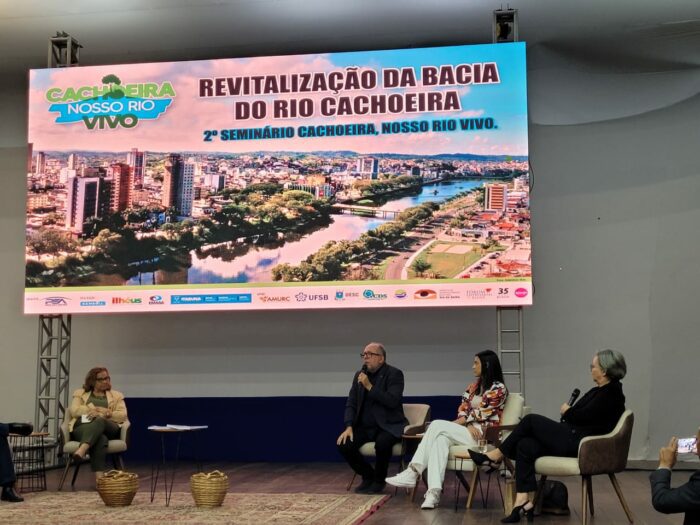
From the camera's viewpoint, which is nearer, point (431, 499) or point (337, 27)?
point (431, 499)

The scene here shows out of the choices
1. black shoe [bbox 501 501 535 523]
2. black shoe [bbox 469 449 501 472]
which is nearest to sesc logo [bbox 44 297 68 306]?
black shoe [bbox 469 449 501 472]

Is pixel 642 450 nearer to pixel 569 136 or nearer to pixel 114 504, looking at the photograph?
pixel 569 136

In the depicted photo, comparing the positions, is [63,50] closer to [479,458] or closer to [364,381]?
[364,381]

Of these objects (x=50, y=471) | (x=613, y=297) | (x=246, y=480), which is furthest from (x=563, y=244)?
(x=50, y=471)

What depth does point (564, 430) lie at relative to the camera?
15.4 feet

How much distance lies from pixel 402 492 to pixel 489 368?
42.4 inches

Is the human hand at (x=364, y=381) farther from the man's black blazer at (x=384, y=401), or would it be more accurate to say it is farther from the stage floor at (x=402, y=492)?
the stage floor at (x=402, y=492)

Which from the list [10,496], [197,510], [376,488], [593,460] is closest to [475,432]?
[376,488]

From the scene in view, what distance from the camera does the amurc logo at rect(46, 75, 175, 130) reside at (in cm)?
741

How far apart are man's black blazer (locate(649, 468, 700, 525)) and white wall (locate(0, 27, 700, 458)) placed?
16.5ft

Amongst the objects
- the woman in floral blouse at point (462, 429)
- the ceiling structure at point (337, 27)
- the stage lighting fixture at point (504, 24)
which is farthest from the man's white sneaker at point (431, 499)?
the ceiling structure at point (337, 27)

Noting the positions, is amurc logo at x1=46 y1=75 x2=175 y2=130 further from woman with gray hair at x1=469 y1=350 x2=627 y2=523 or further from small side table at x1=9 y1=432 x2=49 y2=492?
woman with gray hair at x1=469 y1=350 x2=627 y2=523

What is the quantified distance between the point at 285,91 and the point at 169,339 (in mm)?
2764

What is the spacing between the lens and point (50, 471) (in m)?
7.30
